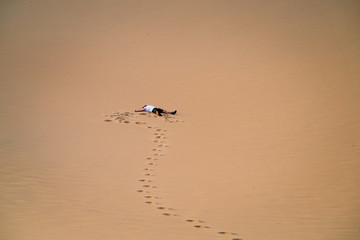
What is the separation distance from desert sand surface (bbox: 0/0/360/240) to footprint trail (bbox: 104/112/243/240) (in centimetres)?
4

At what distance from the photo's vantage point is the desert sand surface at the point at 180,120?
21.3 feet

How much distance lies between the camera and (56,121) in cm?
1102

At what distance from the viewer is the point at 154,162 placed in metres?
8.74

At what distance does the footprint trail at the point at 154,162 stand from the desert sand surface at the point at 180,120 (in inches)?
1.6

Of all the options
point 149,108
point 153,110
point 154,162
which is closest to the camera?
point 154,162

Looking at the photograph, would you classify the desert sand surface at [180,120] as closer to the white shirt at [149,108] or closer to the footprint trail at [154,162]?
the footprint trail at [154,162]

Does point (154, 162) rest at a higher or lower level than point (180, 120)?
lower

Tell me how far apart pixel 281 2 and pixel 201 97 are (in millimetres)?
8079

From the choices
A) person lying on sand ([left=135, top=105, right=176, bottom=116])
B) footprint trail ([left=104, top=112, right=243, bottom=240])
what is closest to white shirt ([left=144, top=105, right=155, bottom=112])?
person lying on sand ([left=135, top=105, right=176, bottom=116])

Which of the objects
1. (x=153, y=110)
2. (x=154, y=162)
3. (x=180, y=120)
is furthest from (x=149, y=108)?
(x=154, y=162)

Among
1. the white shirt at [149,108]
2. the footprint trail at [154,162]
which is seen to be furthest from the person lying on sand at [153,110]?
the footprint trail at [154,162]

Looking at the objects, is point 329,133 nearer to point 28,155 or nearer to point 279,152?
point 279,152

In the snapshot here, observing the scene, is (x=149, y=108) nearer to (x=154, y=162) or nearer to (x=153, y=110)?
(x=153, y=110)

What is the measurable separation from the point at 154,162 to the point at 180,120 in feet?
8.60
